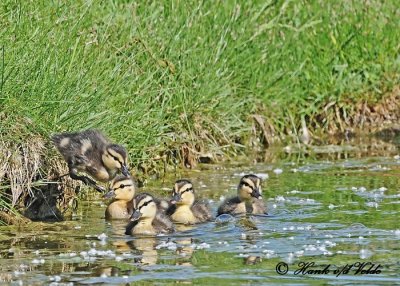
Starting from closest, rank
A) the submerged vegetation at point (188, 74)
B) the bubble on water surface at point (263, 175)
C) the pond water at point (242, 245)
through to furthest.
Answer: the pond water at point (242, 245), the submerged vegetation at point (188, 74), the bubble on water surface at point (263, 175)

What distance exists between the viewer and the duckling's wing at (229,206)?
10.7 meters

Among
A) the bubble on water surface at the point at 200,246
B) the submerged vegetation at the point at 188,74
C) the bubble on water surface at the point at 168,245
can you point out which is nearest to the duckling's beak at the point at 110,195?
the submerged vegetation at the point at 188,74

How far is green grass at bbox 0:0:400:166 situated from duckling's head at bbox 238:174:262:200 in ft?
4.07

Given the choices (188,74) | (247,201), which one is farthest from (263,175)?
(247,201)

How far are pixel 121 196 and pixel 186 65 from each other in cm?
285

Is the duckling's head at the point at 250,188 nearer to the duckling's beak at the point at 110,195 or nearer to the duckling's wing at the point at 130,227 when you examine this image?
the duckling's beak at the point at 110,195

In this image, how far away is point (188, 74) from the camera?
13.0 meters

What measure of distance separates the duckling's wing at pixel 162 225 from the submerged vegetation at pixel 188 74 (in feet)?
3.42

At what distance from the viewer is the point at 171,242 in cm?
924

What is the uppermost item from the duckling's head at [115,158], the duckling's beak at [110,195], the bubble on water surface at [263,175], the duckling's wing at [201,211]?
the duckling's head at [115,158]

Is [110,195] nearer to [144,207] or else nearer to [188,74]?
[144,207]

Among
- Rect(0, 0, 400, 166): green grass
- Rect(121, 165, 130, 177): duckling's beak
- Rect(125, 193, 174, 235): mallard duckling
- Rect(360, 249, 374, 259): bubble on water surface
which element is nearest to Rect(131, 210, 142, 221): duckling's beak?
Rect(125, 193, 174, 235): mallard duckling

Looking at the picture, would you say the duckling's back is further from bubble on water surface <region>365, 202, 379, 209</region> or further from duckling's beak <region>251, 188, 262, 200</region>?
bubble on water surface <region>365, 202, 379, 209</region>

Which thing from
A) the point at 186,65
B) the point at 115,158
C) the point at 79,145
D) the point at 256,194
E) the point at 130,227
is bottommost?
the point at 130,227
